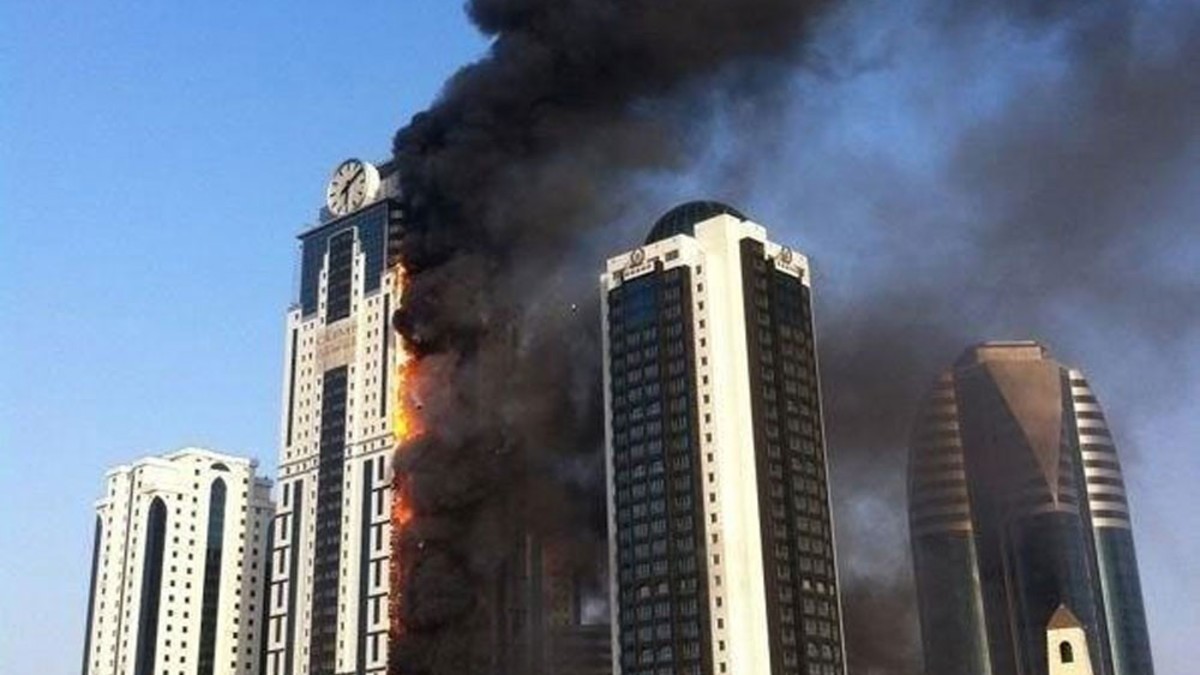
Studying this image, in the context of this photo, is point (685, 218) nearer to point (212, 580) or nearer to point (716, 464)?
point (716, 464)

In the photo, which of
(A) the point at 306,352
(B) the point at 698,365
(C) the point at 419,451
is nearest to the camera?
(C) the point at 419,451

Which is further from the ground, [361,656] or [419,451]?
[419,451]

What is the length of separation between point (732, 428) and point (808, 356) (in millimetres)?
15393

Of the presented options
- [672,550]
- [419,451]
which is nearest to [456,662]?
[419,451]

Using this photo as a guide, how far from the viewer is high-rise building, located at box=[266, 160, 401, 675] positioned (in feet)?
504

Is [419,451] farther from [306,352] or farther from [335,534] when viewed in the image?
[306,352]

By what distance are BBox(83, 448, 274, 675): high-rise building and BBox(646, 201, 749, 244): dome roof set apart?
75.4 metres

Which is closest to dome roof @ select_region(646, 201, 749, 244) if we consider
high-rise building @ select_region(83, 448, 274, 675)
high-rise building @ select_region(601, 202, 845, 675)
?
high-rise building @ select_region(601, 202, 845, 675)

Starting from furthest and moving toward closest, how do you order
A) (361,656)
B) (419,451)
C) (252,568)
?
(252,568), (361,656), (419,451)

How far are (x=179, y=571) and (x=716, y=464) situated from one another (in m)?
88.6

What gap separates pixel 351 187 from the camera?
580 feet

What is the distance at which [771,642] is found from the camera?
121812mm

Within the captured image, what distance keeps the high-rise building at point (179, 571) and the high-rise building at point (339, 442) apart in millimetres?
19371

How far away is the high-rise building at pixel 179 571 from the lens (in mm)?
179375
